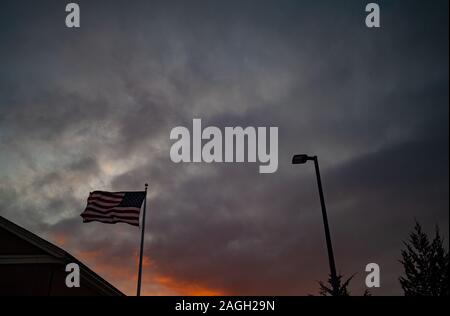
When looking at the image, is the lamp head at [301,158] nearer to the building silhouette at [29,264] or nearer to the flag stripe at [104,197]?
the flag stripe at [104,197]

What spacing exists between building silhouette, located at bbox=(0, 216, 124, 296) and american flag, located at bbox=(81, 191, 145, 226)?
→ 1992 millimetres

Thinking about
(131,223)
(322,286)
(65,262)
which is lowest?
(322,286)

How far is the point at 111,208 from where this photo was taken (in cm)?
1448

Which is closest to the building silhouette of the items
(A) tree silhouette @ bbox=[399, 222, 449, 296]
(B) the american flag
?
(B) the american flag

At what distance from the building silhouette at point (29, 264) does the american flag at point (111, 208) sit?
6.54ft

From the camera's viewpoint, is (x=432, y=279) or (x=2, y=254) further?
(x=432, y=279)

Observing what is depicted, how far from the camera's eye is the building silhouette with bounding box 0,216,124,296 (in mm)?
12805

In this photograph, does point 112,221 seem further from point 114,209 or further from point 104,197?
point 104,197
